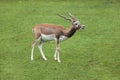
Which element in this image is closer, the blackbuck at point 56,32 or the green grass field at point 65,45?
the green grass field at point 65,45

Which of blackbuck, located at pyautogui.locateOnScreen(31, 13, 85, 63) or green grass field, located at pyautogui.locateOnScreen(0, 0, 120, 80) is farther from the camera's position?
blackbuck, located at pyautogui.locateOnScreen(31, 13, 85, 63)

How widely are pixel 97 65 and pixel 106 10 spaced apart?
989 cm

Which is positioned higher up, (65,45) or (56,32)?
(56,32)

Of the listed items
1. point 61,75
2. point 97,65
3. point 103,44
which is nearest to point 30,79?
point 61,75

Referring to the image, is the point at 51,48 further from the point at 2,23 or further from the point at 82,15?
the point at 82,15

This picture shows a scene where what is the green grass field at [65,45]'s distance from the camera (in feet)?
34.1

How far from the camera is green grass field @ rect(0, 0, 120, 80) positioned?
10.4m

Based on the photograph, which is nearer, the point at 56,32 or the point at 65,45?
the point at 56,32

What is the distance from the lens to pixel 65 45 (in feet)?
44.7

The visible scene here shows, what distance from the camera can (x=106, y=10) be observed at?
20.6 m

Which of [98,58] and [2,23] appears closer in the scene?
[98,58]

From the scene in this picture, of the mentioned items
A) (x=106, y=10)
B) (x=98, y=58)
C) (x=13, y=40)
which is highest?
(x=98, y=58)

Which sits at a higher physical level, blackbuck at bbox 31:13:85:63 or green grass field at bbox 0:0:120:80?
blackbuck at bbox 31:13:85:63

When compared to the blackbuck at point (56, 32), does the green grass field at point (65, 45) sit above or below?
below
